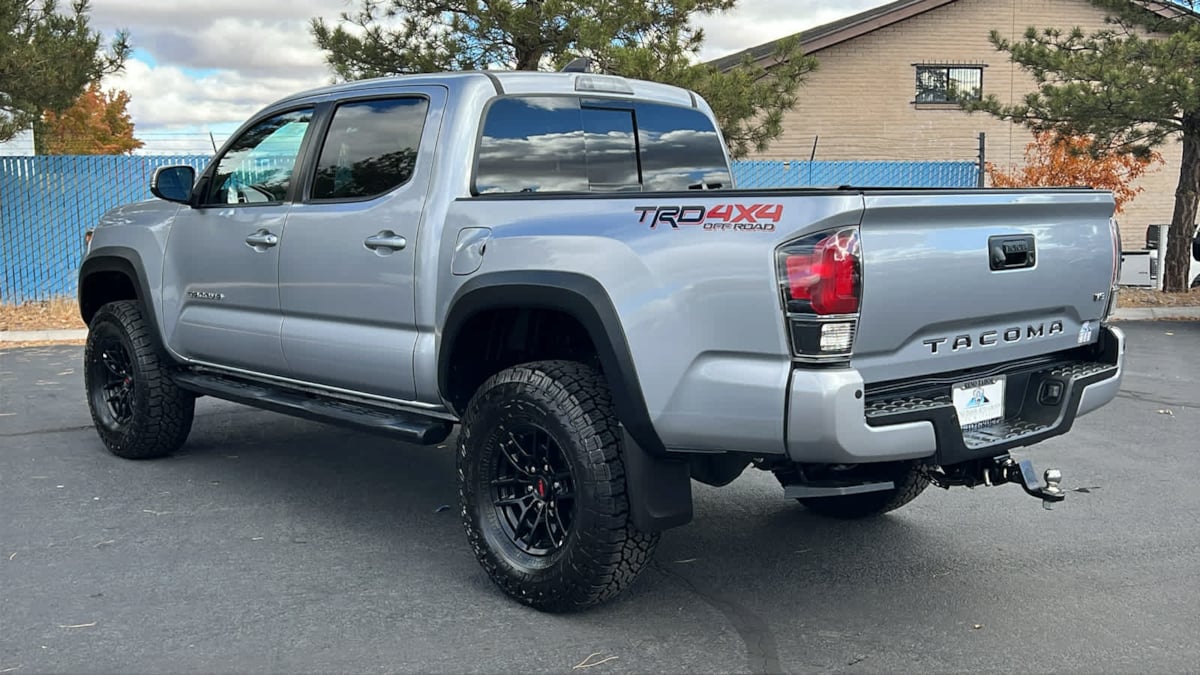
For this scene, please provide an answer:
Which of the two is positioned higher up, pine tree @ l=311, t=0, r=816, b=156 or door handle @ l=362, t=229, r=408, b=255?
pine tree @ l=311, t=0, r=816, b=156

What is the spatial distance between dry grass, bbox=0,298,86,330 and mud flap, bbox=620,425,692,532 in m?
11.1

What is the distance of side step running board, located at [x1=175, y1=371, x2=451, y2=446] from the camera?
15.0 feet

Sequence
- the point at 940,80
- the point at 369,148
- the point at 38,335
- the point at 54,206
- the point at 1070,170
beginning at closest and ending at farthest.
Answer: the point at 369,148 < the point at 38,335 < the point at 54,206 < the point at 1070,170 < the point at 940,80

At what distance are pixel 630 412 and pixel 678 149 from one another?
2.03 m

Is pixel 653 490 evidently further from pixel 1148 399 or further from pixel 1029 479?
pixel 1148 399

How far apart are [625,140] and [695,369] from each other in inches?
71.6

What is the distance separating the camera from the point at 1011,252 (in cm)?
380

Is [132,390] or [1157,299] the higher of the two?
[132,390]

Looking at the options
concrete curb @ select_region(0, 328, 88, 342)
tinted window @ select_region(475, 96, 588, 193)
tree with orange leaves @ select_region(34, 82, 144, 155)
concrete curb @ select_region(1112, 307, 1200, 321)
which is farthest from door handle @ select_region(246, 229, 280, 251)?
tree with orange leaves @ select_region(34, 82, 144, 155)

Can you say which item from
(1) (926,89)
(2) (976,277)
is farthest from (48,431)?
(1) (926,89)

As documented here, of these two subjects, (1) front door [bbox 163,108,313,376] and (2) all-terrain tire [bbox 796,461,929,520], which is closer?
(2) all-terrain tire [bbox 796,461,929,520]

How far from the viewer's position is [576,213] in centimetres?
395

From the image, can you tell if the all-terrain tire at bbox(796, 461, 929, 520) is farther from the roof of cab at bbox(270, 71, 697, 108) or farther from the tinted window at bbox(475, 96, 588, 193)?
the roof of cab at bbox(270, 71, 697, 108)

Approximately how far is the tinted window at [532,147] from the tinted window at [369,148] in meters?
0.33
